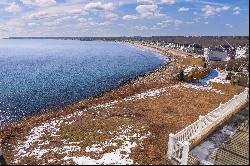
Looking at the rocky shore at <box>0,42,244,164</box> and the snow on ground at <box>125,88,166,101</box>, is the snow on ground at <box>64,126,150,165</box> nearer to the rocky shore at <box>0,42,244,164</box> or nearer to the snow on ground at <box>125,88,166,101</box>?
the rocky shore at <box>0,42,244,164</box>

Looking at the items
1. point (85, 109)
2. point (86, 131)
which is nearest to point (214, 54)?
point (85, 109)

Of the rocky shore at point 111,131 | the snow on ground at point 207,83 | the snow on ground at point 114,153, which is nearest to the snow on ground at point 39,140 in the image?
the rocky shore at point 111,131

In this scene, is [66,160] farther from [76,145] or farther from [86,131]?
[86,131]

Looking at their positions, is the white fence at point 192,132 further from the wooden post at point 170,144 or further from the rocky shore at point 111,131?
the rocky shore at point 111,131

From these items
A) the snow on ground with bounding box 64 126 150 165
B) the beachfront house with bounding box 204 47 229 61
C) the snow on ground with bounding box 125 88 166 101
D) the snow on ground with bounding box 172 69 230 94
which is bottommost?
the snow on ground with bounding box 64 126 150 165

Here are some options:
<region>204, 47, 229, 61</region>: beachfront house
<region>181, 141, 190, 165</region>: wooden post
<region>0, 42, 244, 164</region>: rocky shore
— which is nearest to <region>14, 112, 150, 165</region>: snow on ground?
<region>0, 42, 244, 164</region>: rocky shore

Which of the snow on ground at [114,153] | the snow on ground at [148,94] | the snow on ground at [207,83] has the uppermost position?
the snow on ground at [207,83]
